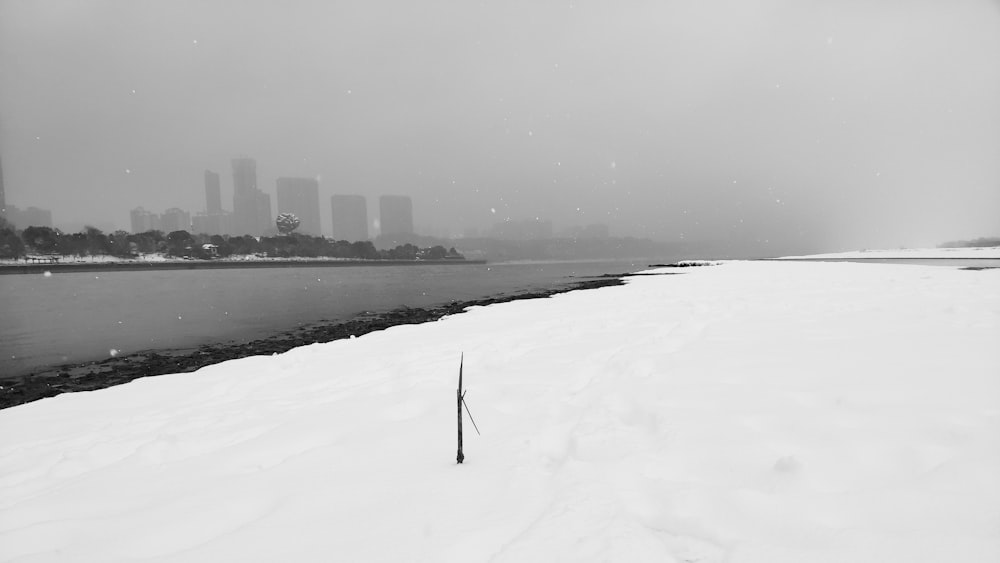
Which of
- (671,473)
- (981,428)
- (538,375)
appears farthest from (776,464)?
(538,375)

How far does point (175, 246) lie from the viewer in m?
141

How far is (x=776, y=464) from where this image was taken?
2.60 metres

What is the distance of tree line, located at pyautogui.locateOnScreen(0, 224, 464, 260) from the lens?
365ft

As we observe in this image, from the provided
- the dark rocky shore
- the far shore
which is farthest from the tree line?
the dark rocky shore

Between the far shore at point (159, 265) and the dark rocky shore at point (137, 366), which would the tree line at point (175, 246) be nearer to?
the far shore at point (159, 265)

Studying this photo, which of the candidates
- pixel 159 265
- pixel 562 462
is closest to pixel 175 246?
pixel 159 265

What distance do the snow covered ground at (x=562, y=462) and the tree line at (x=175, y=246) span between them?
162133 millimetres

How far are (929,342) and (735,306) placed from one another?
4895 mm

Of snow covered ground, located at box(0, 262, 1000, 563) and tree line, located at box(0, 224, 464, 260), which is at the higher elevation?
tree line, located at box(0, 224, 464, 260)

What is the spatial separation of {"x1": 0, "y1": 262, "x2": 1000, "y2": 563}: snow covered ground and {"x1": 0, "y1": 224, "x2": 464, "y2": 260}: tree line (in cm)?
16213

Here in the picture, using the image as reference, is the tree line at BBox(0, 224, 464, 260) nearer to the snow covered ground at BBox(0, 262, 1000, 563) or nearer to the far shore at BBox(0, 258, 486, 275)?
the far shore at BBox(0, 258, 486, 275)

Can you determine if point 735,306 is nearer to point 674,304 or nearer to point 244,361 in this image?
point 674,304

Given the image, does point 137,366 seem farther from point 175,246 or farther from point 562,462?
point 175,246

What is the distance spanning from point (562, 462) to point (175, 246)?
17996cm
